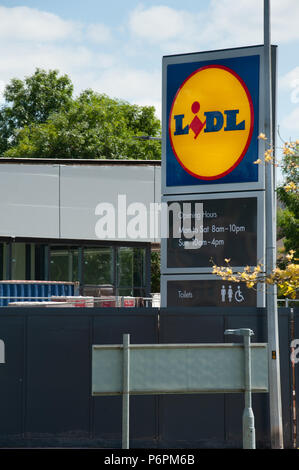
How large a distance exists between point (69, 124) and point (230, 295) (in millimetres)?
44453

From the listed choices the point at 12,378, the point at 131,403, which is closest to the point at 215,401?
the point at 131,403

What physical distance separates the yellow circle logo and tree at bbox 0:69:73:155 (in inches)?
1962

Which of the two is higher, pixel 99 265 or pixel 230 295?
pixel 99 265

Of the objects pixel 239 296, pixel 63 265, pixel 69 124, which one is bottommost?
pixel 239 296

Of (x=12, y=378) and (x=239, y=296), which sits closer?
(x=12, y=378)

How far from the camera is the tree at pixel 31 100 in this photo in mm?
65688

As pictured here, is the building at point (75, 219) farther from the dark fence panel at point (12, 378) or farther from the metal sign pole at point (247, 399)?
the metal sign pole at point (247, 399)

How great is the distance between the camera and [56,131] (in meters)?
58.2

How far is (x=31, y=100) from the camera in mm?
66188

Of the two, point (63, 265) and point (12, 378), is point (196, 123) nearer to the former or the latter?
point (12, 378)

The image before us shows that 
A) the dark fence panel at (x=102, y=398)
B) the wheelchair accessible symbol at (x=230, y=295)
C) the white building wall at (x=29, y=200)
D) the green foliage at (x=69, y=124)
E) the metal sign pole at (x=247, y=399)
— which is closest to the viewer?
the metal sign pole at (x=247, y=399)

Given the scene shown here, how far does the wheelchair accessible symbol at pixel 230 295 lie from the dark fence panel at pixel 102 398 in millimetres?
393

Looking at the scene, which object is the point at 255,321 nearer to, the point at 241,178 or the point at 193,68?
the point at 241,178

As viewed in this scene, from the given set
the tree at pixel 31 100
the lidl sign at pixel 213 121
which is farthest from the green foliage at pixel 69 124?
the lidl sign at pixel 213 121
